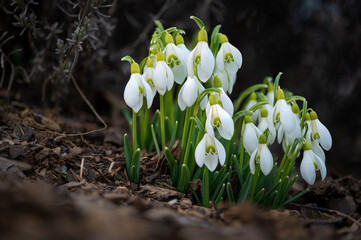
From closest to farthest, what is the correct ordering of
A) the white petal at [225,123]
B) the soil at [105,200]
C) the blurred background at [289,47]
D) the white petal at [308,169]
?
the soil at [105,200], the white petal at [225,123], the white petal at [308,169], the blurred background at [289,47]

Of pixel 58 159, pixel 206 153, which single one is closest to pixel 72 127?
pixel 58 159

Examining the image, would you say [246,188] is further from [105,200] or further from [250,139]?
[105,200]

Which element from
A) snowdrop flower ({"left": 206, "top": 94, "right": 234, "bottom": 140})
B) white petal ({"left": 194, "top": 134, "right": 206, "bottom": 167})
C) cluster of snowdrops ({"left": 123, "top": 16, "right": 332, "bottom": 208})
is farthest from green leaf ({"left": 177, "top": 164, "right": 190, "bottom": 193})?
snowdrop flower ({"left": 206, "top": 94, "right": 234, "bottom": 140})

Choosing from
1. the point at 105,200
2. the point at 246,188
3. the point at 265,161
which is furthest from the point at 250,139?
the point at 105,200

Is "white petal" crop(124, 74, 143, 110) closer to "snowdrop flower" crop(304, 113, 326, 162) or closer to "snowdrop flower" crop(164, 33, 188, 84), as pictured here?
"snowdrop flower" crop(164, 33, 188, 84)

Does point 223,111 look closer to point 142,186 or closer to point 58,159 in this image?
point 142,186

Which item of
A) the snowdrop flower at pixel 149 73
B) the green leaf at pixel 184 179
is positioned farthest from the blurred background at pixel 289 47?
the green leaf at pixel 184 179

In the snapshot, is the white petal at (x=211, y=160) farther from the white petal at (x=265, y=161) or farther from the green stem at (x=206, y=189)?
the white petal at (x=265, y=161)
